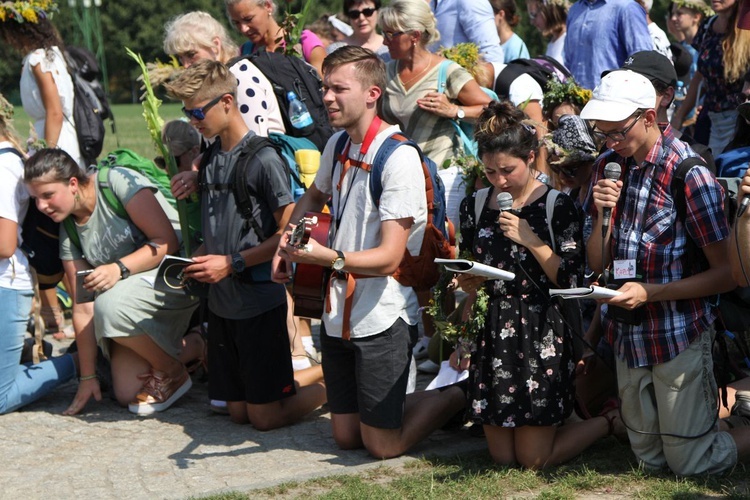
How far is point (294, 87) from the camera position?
6.39 metres

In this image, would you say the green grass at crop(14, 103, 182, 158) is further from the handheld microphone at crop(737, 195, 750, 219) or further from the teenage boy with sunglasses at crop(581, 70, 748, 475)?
the handheld microphone at crop(737, 195, 750, 219)

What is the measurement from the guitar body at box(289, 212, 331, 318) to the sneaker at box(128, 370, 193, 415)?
1309 millimetres

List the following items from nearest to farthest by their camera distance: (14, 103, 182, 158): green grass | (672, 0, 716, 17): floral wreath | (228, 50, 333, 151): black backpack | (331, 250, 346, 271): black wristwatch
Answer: (331, 250, 346, 271): black wristwatch < (228, 50, 333, 151): black backpack < (672, 0, 716, 17): floral wreath < (14, 103, 182, 158): green grass

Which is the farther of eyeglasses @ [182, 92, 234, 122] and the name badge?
eyeglasses @ [182, 92, 234, 122]

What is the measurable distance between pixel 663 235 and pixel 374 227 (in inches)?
54.1

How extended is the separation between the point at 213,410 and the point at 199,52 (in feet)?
8.07

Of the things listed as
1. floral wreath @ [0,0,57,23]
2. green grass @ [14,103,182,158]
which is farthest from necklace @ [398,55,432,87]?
green grass @ [14,103,182,158]

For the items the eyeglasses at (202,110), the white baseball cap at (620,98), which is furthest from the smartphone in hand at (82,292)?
the white baseball cap at (620,98)

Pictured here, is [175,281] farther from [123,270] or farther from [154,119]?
[154,119]

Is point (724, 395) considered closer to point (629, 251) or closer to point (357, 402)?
point (629, 251)

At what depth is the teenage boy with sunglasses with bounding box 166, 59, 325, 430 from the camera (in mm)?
5492

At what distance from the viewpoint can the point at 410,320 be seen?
5.04 metres

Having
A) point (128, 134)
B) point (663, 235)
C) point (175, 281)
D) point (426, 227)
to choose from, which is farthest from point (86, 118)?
point (128, 134)

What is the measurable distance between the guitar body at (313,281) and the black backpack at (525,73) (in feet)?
8.25
